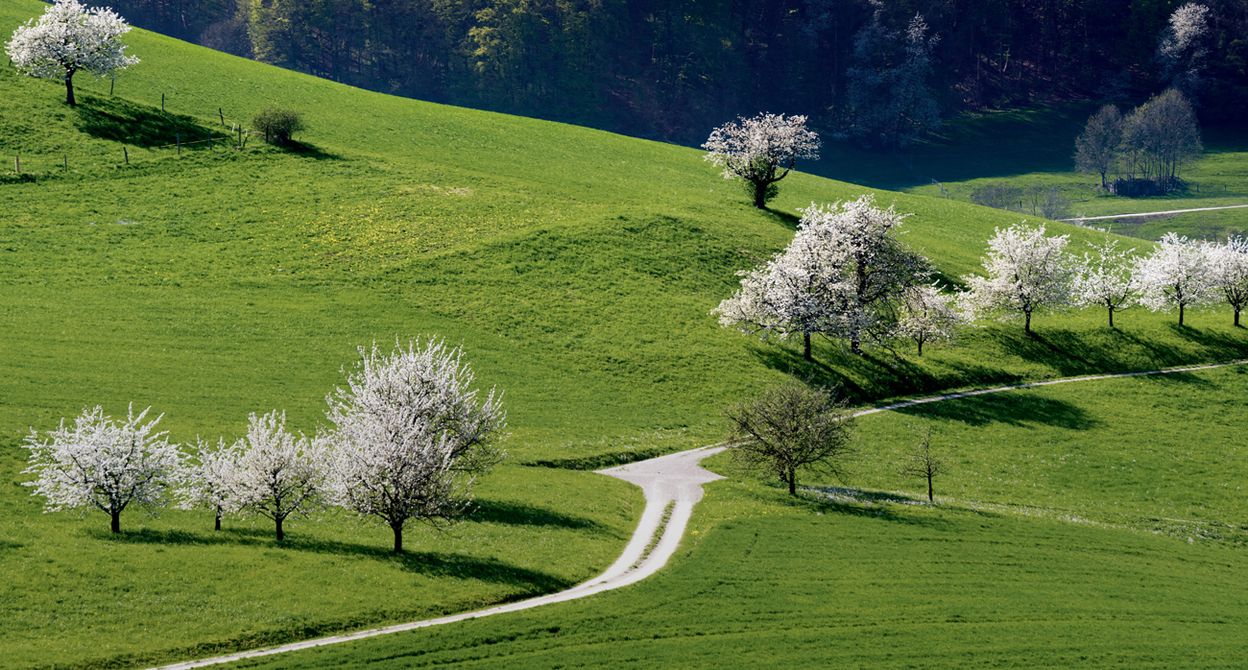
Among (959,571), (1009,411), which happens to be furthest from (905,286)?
(959,571)

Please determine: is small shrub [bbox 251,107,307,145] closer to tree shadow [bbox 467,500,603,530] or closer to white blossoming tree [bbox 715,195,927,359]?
white blossoming tree [bbox 715,195,927,359]

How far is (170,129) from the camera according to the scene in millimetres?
116562

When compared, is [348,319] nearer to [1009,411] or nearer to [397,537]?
[397,537]

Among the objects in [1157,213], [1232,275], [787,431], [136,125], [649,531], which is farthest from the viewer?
[1157,213]

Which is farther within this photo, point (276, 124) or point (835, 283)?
point (276, 124)

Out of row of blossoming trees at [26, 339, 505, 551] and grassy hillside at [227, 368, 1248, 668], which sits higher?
row of blossoming trees at [26, 339, 505, 551]

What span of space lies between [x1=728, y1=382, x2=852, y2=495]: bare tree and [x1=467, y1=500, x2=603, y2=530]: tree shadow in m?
13.0

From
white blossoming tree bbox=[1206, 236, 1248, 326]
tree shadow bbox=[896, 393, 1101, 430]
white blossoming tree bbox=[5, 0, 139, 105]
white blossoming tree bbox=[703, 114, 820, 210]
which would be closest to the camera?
tree shadow bbox=[896, 393, 1101, 430]

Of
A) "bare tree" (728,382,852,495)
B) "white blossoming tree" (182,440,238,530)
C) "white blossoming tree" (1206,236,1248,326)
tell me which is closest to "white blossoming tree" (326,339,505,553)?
"white blossoming tree" (182,440,238,530)

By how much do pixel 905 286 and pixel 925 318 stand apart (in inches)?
107

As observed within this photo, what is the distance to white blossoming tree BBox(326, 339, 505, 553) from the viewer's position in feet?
180

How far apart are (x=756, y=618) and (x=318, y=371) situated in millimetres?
38808

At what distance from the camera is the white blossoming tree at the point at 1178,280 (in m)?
106

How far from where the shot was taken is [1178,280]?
349ft
